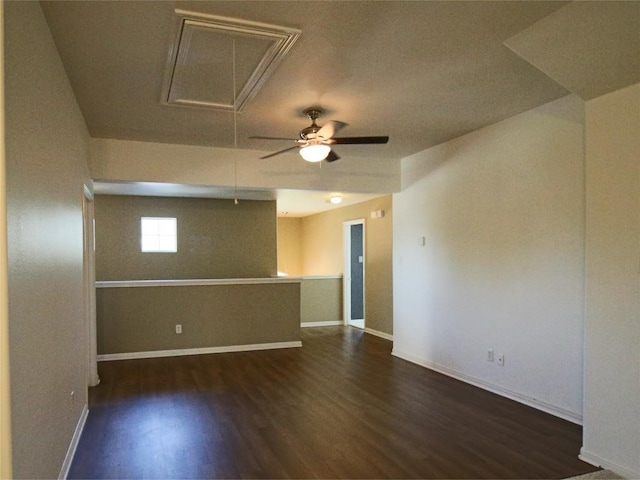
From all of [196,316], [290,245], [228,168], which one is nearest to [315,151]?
[228,168]

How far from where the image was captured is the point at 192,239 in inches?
300

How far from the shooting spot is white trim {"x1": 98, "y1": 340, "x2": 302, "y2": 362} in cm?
562

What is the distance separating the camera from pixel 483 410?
372 centimetres

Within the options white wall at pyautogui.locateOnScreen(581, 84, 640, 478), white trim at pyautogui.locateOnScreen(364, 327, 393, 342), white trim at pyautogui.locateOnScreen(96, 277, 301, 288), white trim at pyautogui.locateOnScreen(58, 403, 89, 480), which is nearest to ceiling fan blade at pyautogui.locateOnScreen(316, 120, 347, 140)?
white wall at pyautogui.locateOnScreen(581, 84, 640, 478)

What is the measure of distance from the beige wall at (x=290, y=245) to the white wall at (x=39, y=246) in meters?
7.94

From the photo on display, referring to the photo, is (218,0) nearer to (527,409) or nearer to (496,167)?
(496,167)

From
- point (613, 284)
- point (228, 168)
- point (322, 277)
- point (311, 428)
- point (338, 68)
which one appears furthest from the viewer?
point (322, 277)

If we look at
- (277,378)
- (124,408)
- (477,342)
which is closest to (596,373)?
(477,342)

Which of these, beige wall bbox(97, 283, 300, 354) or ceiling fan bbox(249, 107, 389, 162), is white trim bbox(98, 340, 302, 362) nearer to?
beige wall bbox(97, 283, 300, 354)

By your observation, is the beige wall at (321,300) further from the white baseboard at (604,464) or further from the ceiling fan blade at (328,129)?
the white baseboard at (604,464)

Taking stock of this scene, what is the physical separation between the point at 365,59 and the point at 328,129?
0.72 metres

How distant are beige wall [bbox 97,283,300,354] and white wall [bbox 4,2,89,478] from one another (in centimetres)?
271

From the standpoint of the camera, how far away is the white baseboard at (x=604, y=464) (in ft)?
8.50

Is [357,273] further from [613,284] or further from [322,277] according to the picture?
[613,284]
